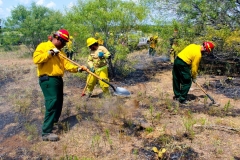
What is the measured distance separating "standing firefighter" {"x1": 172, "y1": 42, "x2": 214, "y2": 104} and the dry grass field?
330 millimetres

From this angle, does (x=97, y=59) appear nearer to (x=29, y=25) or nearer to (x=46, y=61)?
(x=46, y=61)

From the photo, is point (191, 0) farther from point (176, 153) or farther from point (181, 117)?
point (176, 153)

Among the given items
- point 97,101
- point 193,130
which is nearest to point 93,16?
point 97,101

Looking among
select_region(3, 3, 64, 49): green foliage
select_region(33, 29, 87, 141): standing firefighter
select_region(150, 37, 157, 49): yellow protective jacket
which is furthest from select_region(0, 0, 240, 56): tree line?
select_region(3, 3, 64, 49): green foliage

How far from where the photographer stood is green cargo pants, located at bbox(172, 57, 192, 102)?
5.24m

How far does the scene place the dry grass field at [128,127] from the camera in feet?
11.3

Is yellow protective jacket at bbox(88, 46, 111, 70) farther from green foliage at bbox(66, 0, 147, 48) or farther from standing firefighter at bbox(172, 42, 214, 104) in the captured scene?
standing firefighter at bbox(172, 42, 214, 104)

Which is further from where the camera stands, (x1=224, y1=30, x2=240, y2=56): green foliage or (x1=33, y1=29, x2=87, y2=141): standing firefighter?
(x1=224, y1=30, x2=240, y2=56): green foliage

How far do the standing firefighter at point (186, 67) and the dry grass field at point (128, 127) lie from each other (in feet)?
1.08

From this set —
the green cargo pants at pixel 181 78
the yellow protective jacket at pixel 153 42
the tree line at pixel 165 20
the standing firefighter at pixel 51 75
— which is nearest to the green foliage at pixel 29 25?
the yellow protective jacket at pixel 153 42

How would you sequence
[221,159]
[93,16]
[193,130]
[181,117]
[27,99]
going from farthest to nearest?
[93,16], [27,99], [181,117], [193,130], [221,159]

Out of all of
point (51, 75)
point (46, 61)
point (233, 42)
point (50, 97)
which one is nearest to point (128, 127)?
point (50, 97)

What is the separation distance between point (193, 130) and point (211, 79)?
401cm

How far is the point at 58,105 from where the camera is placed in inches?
154
